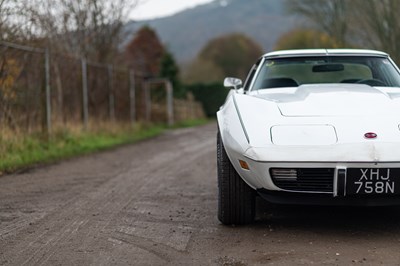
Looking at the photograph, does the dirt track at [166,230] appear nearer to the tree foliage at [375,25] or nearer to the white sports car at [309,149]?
the white sports car at [309,149]

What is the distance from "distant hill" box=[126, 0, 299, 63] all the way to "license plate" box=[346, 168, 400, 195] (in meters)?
110


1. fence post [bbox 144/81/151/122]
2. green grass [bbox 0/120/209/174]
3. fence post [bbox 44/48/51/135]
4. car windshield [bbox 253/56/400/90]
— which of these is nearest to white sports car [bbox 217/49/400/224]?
car windshield [bbox 253/56/400/90]

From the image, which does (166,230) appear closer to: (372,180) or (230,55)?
(372,180)

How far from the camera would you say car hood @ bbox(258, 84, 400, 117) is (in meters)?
4.32

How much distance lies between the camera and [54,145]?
37.0 feet

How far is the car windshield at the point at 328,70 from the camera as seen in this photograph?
18.2ft

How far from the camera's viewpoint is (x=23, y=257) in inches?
141

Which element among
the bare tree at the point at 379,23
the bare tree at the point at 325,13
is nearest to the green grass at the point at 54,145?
the bare tree at the point at 379,23

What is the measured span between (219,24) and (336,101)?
145254 millimetres

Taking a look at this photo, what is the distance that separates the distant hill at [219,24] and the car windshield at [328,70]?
107824 millimetres

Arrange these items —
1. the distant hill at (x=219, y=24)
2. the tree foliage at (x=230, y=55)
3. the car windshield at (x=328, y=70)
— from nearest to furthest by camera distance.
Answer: the car windshield at (x=328, y=70) < the tree foliage at (x=230, y=55) < the distant hill at (x=219, y=24)

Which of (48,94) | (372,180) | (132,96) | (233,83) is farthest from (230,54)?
(372,180)

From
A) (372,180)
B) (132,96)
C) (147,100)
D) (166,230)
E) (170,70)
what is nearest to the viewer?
(372,180)

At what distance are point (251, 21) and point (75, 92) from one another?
134906mm
